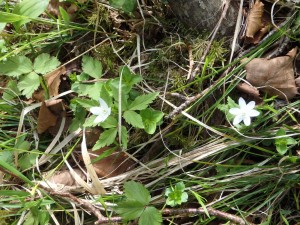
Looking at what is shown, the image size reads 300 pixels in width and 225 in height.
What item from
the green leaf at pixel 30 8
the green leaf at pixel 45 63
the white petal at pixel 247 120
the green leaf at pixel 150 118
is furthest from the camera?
the green leaf at pixel 45 63

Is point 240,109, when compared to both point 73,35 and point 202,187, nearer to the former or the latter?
point 202,187

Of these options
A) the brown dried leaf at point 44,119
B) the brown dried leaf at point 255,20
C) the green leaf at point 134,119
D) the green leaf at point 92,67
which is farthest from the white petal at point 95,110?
the brown dried leaf at point 255,20

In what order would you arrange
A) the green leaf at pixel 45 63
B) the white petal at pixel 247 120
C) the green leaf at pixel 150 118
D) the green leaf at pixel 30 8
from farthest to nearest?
1. the green leaf at pixel 45 63
2. the green leaf at pixel 30 8
3. the green leaf at pixel 150 118
4. the white petal at pixel 247 120

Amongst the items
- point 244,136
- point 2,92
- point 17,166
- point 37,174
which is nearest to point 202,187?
point 244,136

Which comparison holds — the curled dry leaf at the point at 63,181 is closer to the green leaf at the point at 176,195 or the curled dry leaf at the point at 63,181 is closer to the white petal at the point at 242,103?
the green leaf at the point at 176,195

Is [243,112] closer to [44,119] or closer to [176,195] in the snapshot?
[176,195]

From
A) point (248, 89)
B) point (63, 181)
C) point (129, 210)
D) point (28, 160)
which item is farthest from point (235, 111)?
point (28, 160)
